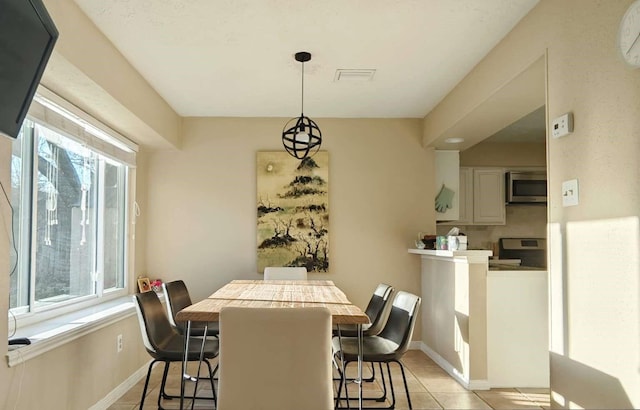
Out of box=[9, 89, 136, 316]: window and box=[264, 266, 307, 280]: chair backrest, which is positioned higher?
box=[9, 89, 136, 316]: window

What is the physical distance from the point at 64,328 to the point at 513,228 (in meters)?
5.42

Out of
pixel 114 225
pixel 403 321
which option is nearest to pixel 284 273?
pixel 114 225

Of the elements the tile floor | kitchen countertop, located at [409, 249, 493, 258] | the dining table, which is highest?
kitchen countertop, located at [409, 249, 493, 258]

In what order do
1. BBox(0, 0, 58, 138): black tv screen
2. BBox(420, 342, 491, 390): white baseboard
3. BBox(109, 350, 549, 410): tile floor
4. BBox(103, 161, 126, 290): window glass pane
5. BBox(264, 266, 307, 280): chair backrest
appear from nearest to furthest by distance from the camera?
BBox(0, 0, 58, 138): black tv screen, BBox(109, 350, 549, 410): tile floor, BBox(420, 342, 491, 390): white baseboard, BBox(103, 161, 126, 290): window glass pane, BBox(264, 266, 307, 280): chair backrest

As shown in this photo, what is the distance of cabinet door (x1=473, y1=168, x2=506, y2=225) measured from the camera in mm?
6215

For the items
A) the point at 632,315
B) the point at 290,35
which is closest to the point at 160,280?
the point at 290,35

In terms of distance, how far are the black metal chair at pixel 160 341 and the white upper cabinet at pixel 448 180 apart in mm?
3190

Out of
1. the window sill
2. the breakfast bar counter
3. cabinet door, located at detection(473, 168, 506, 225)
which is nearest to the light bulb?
the breakfast bar counter

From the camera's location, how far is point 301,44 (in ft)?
11.2

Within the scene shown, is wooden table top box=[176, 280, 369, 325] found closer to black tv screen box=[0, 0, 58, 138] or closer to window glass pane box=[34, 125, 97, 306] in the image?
window glass pane box=[34, 125, 97, 306]

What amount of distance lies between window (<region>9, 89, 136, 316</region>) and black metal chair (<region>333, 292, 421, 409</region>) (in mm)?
1933

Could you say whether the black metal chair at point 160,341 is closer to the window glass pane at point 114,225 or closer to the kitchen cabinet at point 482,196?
the window glass pane at point 114,225

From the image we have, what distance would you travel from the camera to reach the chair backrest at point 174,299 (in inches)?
147

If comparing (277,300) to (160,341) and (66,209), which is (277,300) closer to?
(160,341)
